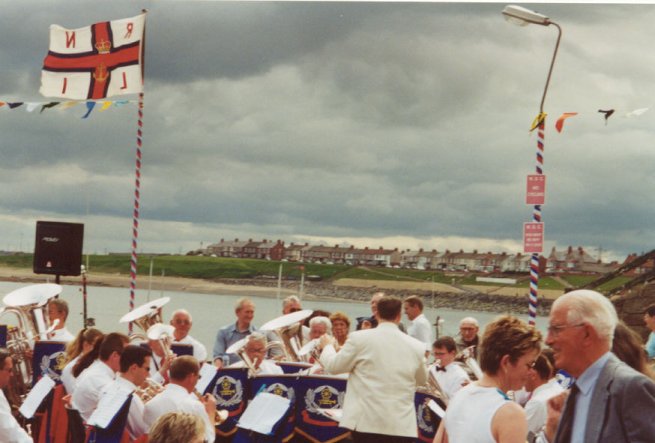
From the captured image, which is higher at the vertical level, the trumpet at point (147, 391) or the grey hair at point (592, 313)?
the grey hair at point (592, 313)

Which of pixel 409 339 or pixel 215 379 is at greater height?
pixel 409 339

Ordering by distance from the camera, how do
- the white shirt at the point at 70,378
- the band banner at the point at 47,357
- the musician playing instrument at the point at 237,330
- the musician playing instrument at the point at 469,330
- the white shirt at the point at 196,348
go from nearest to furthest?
the white shirt at the point at 70,378
the band banner at the point at 47,357
the white shirt at the point at 196,348
the musician playing instrument at the point at 469,330
the musician playing instrument at the point at 237,330

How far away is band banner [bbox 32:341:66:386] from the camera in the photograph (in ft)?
26.9

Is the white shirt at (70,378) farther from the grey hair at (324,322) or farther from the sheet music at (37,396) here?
the grey hair at (324,322)

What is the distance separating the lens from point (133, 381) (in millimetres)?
5613

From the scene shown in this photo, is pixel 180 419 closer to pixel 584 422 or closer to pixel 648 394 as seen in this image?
pixel 584 422

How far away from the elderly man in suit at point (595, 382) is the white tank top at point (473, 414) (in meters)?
0.44

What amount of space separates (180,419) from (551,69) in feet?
28.4

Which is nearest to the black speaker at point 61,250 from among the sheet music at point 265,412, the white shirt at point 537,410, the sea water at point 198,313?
the sea water at point 198,313

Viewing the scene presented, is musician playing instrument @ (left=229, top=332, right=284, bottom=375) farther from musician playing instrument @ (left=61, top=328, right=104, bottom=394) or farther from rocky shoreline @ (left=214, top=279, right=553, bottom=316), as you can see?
rocky shoreline @ (left=214, top=279, right=553, bottom=316)

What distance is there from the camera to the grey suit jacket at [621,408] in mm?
2654

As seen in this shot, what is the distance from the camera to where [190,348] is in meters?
8.21

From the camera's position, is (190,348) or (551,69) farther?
(551,69)

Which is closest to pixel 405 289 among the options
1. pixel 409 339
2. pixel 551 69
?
pixel 551 69
